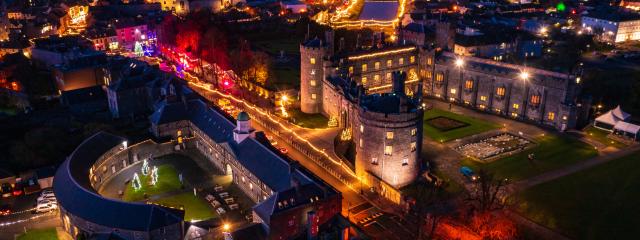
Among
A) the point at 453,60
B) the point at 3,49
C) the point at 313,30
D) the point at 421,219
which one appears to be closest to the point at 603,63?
the point at 453,60

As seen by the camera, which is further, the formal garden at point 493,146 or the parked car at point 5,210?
the formal garden at point 493,146

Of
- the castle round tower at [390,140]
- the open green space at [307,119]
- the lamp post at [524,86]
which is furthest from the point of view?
the open green space at [307,119]

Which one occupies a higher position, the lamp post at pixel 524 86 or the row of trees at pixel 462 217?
the lamp post at pixel 524 86

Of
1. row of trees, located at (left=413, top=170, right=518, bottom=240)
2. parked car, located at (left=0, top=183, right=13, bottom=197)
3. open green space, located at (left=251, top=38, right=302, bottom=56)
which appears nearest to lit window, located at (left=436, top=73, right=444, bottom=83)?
row of trees, located at (left=413, top=170, right=518, bottom=240)

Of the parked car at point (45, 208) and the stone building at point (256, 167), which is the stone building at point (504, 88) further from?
the parked car at point (45, 208)

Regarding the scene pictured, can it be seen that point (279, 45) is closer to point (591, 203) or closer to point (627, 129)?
point (627, 129)

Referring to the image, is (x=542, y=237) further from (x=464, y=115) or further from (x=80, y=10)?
(x=80, y=10)

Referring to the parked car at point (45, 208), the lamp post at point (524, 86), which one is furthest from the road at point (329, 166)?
the lamp post at point (524, 86)
